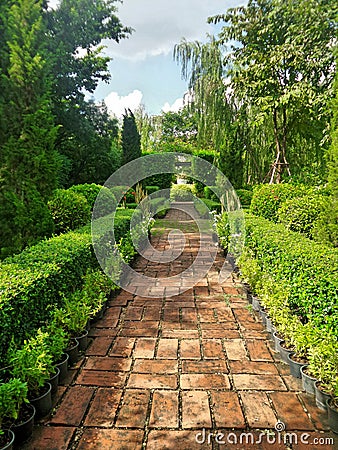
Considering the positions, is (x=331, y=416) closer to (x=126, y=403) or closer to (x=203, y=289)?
(x=126, y=403)

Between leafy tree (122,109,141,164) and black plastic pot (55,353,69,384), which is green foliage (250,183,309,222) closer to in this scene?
black plastic pot (55,353,69,384)

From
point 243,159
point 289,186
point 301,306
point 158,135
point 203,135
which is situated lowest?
point 301,306

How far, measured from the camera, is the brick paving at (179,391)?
189 cm

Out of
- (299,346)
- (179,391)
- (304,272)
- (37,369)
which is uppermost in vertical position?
(304,272)

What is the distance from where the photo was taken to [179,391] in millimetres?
2320

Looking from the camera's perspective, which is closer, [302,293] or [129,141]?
[302,293]

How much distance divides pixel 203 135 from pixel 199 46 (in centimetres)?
252

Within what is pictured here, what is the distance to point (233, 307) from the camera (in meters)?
3.88

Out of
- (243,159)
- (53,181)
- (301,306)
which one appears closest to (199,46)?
(243,159)

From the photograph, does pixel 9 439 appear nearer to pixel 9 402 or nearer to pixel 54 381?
pixel 9 402

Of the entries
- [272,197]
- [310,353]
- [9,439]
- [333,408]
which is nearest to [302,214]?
[272,197]

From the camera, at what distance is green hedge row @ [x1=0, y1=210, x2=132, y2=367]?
2037 mm

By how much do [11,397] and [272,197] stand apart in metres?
6.23

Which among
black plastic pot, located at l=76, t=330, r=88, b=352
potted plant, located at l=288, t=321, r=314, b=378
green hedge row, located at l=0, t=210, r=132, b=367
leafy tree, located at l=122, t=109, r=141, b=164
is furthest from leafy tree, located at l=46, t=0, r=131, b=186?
potted plant, located at l=288, t=321, r=314, b=378
